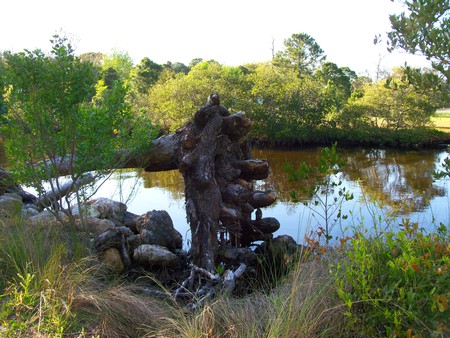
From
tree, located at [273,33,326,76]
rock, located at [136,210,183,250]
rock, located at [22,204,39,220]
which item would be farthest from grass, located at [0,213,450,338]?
tree, located at [273,33,326,76]

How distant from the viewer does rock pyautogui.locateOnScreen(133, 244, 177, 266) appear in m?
5.03

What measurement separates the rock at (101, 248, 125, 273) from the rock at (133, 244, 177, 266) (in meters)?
0.23

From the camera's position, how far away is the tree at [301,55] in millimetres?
37625

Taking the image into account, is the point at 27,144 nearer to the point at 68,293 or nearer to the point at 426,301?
the point at 68,293

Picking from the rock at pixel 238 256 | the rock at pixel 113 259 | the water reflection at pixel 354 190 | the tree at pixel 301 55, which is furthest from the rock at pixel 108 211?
the tree at pixel 301 55

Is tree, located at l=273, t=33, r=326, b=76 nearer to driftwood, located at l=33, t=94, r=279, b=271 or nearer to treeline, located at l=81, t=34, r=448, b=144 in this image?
treeline, located at l=81, t=34, r=448, b=144

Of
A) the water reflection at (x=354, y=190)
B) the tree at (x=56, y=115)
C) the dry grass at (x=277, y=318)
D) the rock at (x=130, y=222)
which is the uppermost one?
the tree at (x=56, y=115)

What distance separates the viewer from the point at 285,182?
41.0ft

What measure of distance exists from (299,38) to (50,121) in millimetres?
Result: 36814

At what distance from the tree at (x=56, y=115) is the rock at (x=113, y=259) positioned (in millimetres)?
589

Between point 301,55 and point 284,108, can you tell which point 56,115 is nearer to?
point 284,108

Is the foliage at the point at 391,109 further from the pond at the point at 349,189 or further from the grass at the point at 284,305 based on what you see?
the grass at the point at 284,305

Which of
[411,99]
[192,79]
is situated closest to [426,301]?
[192,79]

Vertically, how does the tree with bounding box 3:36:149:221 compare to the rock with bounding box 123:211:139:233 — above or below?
above
